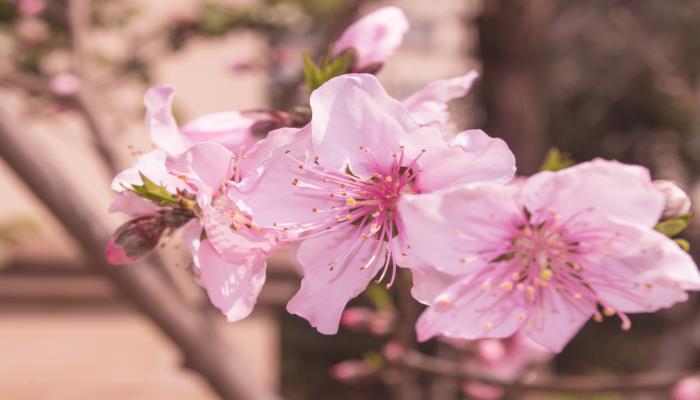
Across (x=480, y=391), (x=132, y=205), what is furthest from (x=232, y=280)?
(x=480, y=391)

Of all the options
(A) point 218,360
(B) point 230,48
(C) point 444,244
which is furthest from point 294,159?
(B) point 230,48

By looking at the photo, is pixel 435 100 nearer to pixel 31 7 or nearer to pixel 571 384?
pixel 571 384

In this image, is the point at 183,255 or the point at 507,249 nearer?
the point at 507,249

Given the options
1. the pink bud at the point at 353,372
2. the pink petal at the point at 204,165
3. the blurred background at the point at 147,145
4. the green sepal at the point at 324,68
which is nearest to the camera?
the pink petal at the point at 204,165

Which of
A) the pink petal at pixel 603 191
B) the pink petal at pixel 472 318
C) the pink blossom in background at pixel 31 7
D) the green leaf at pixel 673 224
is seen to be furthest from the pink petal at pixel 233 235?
the pink blossom in background at pixel 31 7

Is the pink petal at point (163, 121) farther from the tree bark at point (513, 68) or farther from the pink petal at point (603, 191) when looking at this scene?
the tree bark at point (513, 68)

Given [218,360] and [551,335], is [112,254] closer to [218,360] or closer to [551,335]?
[551,335]
